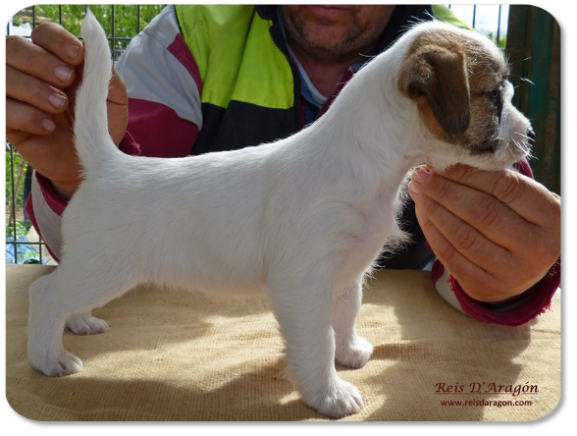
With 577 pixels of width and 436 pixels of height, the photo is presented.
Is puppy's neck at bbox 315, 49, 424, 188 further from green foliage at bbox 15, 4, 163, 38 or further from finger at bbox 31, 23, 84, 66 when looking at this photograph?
green foliage at bbox 15, 4, 163, 38

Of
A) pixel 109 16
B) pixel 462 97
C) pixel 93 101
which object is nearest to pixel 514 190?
pixel 462 97

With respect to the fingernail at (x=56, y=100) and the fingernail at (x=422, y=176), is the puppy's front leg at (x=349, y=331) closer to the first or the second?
the fingernail at (x=422, y=176)

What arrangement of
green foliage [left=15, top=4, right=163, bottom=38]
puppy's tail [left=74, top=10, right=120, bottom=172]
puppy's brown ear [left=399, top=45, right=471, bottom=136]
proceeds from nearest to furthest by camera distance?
puppy's brown ear [left=399, top=45, right=471, bottom=136] < puppy's tail [left=74, top=10, right=120, bottom=172] < green foliage [left=15, top=4, right=163, bottom=38]

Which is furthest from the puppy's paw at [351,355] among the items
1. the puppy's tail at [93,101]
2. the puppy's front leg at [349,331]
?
the puppy's tail at [93,101]

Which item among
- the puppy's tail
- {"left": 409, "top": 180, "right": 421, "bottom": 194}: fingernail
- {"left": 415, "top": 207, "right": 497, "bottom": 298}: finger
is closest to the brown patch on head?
{"left": 409, "top": 180, "right": 421, "bottom": 194}: fingernail

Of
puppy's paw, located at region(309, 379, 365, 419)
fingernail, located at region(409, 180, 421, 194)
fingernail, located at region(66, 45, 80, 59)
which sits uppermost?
fingernail, located at region(66, 45, 80, 59)

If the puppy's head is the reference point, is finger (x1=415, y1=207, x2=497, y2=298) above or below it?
below

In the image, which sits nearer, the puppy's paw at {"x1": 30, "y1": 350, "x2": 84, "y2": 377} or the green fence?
the puppy's paw at {"x1": 30, "y1": 350, "x2": 84, "y2": 377}

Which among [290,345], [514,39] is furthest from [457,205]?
[514,39]

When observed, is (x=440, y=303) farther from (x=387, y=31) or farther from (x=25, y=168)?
(x=25, y=168)
